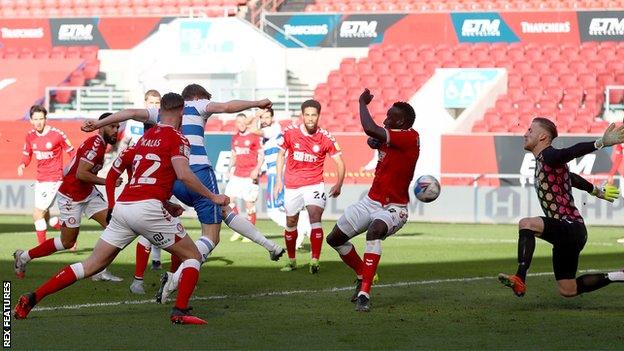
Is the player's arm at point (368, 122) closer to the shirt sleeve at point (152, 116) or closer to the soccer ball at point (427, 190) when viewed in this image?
the soccer ball at point (427, 190)

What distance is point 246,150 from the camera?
73.4 feet

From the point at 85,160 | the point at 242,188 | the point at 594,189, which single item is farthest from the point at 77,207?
the point at 242,188

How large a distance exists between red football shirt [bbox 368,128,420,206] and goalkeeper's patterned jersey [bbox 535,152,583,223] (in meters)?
→ 1.23

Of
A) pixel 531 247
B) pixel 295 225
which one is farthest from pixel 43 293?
pixel 295 225

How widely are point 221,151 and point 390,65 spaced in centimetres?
775

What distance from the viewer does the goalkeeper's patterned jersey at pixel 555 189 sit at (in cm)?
1157

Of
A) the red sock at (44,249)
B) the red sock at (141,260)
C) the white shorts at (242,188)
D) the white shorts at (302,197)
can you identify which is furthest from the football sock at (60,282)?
the white shorts at (242,188)

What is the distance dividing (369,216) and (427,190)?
0.82 metres

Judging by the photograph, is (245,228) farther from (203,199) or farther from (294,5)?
(294,5)

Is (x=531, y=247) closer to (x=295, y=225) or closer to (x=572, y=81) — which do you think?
(x=295, y=225)

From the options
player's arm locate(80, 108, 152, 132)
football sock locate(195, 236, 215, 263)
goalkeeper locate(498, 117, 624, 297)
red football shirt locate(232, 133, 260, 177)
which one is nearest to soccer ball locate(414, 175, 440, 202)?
goalkeeper locate(498, 117, 624, 297)

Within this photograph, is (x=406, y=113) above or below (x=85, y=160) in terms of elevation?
above

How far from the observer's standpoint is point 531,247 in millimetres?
11445

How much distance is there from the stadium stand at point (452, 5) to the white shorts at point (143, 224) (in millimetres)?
26312
